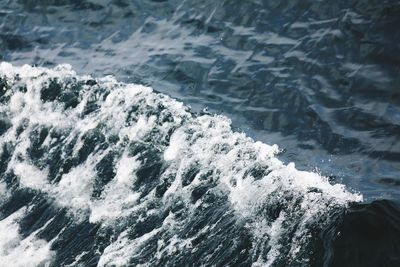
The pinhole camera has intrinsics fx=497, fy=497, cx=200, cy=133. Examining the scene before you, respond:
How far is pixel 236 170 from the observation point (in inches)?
299

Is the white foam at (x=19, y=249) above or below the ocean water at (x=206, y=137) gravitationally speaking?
below

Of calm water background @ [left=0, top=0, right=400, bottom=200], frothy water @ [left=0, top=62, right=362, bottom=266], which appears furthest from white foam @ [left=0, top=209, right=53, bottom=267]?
calm water background @ [left=0, top=0, right=400, bottom=200]

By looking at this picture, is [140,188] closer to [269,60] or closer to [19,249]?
[19,249]

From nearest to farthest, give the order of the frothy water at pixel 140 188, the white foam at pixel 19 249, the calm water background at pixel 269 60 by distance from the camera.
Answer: the frothy water at pixel 140 188 → the white foam at pixel 19 249 → the calm water background at pixel 269 60

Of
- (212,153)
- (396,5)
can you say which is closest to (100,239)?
(212,153)

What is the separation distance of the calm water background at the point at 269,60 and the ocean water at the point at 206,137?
0.10ft

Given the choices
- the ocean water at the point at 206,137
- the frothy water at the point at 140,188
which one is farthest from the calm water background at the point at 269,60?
the frothy water at the point at 140,188

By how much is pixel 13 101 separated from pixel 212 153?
17.9 ft

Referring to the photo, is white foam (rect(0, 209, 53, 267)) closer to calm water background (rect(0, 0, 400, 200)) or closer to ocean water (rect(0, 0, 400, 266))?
ocean water (rect(0, 0, 400, 266))

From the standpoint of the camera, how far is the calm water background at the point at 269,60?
310 inches

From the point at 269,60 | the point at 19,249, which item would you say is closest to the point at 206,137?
the point at 269,60

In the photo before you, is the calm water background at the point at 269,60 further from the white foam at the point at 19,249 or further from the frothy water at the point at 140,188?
the white foam at the point at 19,249

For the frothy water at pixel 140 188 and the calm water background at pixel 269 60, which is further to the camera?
the calm water background at pixel 269 60

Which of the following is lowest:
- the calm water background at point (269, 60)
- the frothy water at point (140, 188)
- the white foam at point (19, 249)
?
the white foam at point (19, 249)
